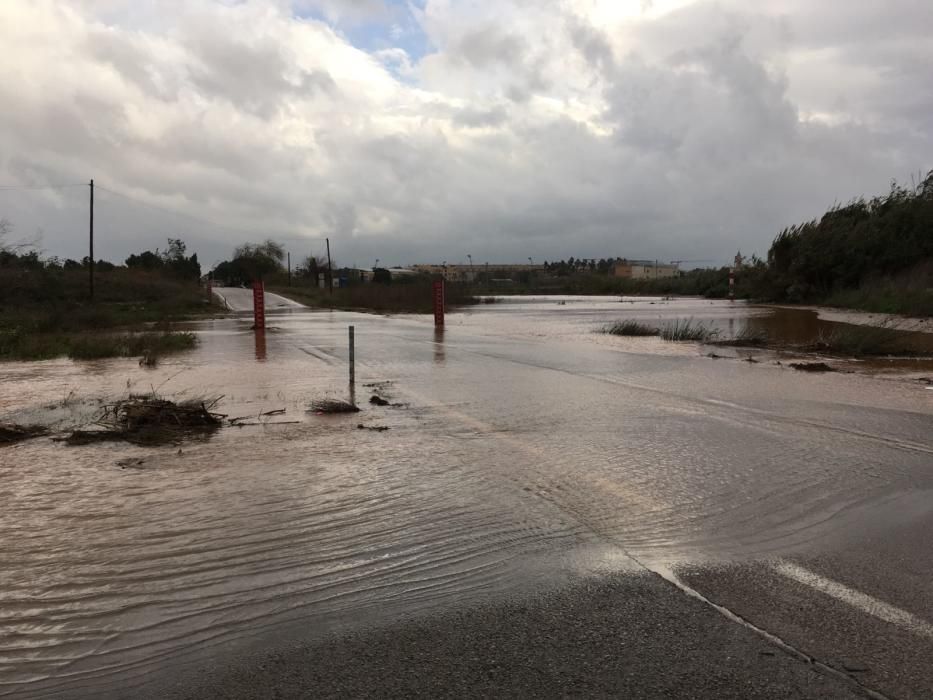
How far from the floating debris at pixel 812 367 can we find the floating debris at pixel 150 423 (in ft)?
35.0

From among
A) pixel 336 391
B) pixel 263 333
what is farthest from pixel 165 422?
pixel 263 333

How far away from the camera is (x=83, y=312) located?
28.8 m

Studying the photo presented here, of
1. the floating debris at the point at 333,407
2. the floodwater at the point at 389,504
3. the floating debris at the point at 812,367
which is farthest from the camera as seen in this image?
the floating debris at the point at 812,367

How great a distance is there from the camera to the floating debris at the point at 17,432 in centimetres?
771

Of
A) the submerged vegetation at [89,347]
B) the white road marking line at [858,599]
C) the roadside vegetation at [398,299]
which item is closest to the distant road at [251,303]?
the roadside vegetation at [398,299]

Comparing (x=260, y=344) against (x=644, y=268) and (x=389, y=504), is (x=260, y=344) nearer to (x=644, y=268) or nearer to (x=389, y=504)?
(x=389, y=504)

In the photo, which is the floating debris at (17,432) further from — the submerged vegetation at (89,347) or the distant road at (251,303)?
the distant road at (251,303)

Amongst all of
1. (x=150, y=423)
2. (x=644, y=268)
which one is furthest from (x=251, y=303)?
(x=644, y=268)

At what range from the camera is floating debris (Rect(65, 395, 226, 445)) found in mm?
7699

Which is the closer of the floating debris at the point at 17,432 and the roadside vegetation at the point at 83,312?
the floating debris at the point at 17,432

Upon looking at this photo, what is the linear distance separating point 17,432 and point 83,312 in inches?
918

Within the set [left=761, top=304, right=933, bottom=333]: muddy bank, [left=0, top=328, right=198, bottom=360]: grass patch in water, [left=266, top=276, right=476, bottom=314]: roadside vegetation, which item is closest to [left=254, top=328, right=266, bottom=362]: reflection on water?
[left=0, top=328, right=198, bottom=360]: grass patch in water

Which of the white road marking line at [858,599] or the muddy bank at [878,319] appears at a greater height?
the muddy bank at [878,319]

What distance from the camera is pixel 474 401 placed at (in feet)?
33.9
